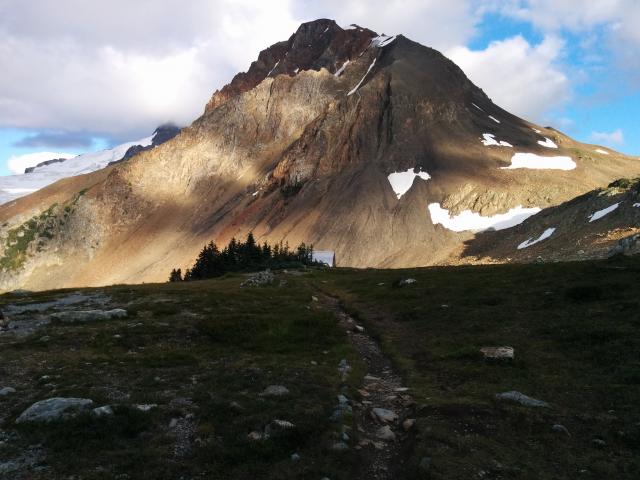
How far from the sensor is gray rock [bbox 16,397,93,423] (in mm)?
13039

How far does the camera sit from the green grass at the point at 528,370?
11.9 metres

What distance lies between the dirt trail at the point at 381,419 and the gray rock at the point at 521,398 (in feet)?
9.49

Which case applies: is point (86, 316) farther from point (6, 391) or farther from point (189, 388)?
point (189, 388)

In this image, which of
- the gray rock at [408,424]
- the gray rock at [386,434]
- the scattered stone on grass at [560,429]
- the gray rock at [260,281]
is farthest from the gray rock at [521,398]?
the gray rock at [260,281]

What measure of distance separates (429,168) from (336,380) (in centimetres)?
17067

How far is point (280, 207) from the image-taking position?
19675 centimetres

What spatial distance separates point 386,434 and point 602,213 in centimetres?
8782

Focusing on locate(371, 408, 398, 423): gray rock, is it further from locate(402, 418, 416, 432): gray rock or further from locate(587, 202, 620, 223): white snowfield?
locate(587, 202, 620, 223): white snowfield

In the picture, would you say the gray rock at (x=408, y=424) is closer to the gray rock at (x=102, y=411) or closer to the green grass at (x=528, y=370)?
the green grass at (x=528, y=370)

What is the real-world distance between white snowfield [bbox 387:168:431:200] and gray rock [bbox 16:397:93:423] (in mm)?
161321

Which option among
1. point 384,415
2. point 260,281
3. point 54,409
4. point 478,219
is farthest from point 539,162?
point 54,409

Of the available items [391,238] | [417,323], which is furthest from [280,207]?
[417,323]

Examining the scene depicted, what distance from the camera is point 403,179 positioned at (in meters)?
178

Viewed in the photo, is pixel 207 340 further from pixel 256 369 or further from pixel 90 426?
pixel 90 426
